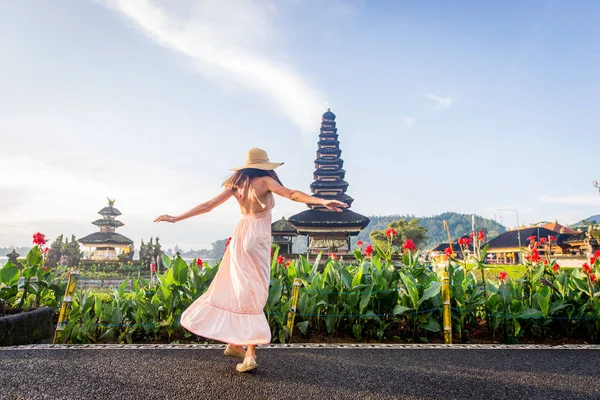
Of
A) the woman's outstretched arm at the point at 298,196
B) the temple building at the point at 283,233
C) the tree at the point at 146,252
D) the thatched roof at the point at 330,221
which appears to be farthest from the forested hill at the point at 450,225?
the woman's outstretched arm at the point at 298,196

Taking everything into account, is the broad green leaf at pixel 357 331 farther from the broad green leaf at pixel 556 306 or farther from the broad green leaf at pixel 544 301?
the broad green leaf at pixel 556 306

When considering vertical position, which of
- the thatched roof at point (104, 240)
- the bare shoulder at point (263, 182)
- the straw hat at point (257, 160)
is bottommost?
the bare shoulder at point (263, 182)

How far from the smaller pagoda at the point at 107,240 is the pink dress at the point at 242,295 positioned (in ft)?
120

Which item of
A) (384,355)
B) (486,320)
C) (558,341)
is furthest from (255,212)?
(558,341)

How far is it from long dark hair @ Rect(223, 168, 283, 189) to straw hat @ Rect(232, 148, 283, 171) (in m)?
0.04

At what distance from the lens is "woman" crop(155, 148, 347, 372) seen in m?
2.84

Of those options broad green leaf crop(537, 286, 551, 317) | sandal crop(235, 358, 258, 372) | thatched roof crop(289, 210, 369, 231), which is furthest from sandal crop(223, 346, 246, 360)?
thatched roof crop(289, 210, 369, 231)

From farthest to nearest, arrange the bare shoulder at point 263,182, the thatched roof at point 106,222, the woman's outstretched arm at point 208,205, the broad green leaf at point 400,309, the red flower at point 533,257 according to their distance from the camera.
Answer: the thatched roof at point 106,222 → the red flower at point 533,257 → the broad green leaf at point 400,309 → the woman's outstretched arm at point 208,205 → the bare shoulder at point 263,182

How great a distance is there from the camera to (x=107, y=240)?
36812 millimetres

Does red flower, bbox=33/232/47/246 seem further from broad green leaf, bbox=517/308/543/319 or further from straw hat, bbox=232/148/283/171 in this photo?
broad green leaf, bbox=517/308/543/319

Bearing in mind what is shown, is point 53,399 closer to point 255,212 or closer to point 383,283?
point 255,212

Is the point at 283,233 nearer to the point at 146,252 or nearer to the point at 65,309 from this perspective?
the point at 146,252

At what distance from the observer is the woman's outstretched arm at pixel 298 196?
266 cm

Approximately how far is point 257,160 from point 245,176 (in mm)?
158
